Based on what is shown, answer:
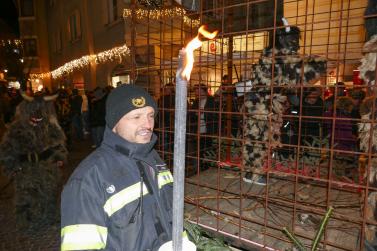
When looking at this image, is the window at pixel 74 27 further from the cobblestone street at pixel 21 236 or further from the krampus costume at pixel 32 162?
the krampus costume at pixel 32 162

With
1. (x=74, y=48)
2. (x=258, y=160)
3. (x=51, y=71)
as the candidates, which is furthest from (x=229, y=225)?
(x=51, y=71)

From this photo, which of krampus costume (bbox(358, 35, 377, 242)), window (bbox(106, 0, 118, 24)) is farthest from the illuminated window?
krampus costume (bbox(358, 35, 377, 242))

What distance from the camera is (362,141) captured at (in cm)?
238

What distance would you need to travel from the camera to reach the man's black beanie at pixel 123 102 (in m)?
1.82

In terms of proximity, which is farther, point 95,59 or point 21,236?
point 95,59

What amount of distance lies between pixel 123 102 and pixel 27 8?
Answer: 1326 inches

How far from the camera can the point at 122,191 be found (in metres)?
1.66

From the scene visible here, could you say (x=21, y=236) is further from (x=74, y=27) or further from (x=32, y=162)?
(x=74, y=27)

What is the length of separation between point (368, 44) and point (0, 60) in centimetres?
4645

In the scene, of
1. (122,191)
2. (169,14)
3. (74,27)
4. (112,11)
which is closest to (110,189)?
(122,191)

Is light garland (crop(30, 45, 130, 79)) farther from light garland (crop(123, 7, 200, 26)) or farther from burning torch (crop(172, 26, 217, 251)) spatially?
burning torch (crop(172, 26, 217, 251))

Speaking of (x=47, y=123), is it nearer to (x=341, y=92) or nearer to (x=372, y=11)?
(x=372, y=11)

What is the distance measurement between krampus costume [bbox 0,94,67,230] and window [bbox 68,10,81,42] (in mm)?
16399

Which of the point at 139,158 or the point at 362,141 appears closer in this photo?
the point at 139,158
